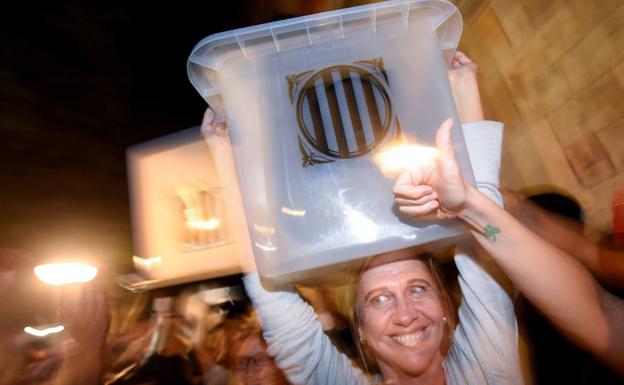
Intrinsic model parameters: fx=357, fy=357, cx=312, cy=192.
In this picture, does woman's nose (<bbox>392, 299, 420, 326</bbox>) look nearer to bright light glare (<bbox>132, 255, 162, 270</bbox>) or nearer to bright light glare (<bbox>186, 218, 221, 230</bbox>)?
bright light glare (<bbox>186, 218, 221, 230</bbox>)

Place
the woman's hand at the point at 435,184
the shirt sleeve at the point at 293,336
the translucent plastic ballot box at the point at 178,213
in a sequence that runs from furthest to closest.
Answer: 1. the translucent plastic ballot box at the point at 178,213
2. the shirt sleeve at the point at 293,336
3. the woman's hand at the point at 435,184

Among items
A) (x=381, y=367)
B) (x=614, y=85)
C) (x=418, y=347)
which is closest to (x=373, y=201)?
(x=418, y=347)

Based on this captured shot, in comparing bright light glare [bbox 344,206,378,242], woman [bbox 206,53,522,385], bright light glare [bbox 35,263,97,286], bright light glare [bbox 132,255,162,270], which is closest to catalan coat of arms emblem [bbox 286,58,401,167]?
bright light glare [bbox 344,206,378,242]

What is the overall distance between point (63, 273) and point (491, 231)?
3.77 ft

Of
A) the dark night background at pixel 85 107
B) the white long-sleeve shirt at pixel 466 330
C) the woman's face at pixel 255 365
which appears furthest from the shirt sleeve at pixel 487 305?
the dark night background at pixel 85 107

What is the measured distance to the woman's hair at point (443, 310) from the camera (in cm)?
101

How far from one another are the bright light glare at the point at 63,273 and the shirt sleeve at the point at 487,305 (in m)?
1.06

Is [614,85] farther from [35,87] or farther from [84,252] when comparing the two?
[84,252]

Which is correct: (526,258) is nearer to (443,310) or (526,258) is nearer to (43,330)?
(443,310)

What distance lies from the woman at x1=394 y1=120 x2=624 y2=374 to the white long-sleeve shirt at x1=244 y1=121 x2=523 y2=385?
11 centimetres

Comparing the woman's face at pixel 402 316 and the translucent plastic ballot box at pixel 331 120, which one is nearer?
the translucent plastic ballot box at pixel 331 120

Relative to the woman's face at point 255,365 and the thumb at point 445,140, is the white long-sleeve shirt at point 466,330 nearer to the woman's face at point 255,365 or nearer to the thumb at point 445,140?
the thumb at point 445,140

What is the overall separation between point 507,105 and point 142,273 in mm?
1644

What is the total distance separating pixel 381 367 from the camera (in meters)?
1.03
